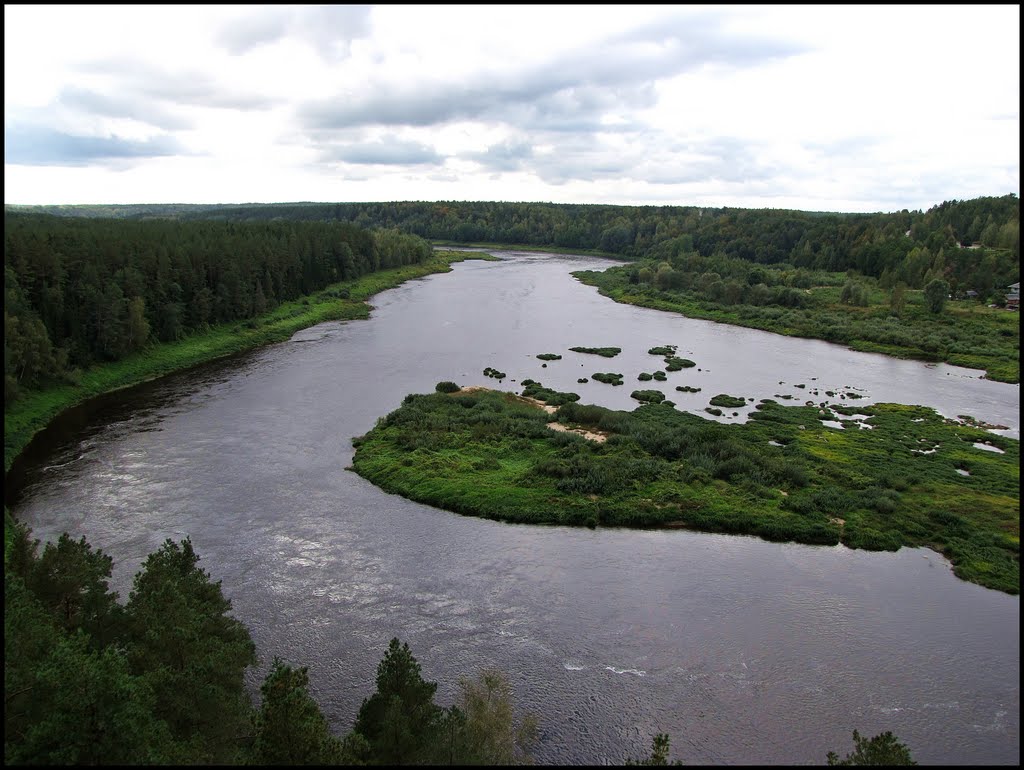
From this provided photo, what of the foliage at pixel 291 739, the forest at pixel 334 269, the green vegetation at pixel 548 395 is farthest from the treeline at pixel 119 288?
the green vegetation at pixel 548 395

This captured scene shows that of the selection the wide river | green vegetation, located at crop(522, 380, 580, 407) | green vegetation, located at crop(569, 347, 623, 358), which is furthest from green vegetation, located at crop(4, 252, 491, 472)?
green vegetation, located at crop(569, 347, 623, 358)

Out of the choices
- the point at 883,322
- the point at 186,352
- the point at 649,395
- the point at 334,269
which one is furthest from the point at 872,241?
the point at 186,352

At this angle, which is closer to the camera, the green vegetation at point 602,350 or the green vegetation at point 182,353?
the green vegetation at point 182,353

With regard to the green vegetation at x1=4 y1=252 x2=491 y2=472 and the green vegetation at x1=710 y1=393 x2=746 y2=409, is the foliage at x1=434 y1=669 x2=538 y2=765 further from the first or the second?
the green vegetation at x1=710 y1=393 x2=746 y2=409

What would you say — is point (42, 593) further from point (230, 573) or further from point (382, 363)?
point (382, 363)

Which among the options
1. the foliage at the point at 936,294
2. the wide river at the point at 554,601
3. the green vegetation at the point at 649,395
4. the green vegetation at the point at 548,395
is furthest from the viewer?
the foliage at the point at 936,294

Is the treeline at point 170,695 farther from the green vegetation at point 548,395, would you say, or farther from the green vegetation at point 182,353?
the green vegetation at point 548,395

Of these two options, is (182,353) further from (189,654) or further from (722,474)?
(189,654)
